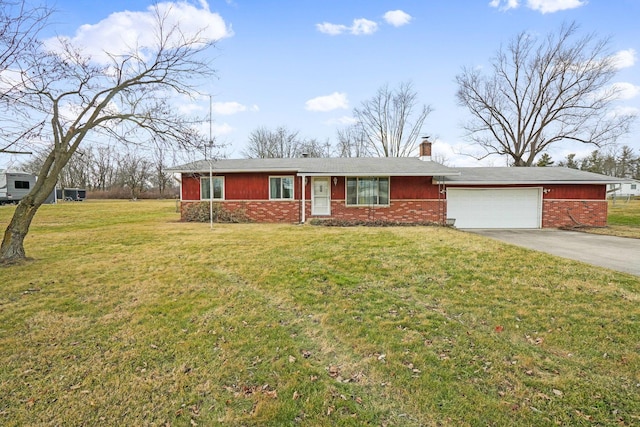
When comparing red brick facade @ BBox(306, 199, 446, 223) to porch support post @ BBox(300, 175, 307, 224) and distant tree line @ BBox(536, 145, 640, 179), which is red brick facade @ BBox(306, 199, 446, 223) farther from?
distant tree line @ BBox(536, 145, 640, 179)

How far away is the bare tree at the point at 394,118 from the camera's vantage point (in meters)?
35.6

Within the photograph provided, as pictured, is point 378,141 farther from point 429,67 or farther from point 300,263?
point 300,263

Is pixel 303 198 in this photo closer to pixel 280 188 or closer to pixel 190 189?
pixel 280 188

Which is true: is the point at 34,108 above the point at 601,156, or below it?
below

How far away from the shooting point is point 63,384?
3123 millimetres

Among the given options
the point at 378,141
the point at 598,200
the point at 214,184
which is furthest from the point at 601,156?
the point at 214,184

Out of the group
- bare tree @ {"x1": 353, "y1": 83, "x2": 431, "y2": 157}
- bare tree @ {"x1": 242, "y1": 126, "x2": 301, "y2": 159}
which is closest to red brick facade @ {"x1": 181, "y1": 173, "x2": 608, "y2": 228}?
bare tree @ {"x1": 353, "y1": 83, "x2": 431, "y2": 157}

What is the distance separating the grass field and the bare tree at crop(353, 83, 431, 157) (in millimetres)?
30110

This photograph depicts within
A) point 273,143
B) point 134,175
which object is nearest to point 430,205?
point 273,143

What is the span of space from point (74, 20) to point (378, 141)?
31.9 metres

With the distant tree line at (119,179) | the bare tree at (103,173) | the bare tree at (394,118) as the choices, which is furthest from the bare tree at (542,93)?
the bare tree at (103,173)

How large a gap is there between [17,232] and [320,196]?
34.0 ft

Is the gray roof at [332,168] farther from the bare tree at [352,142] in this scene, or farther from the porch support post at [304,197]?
the bare tree at [352,142]

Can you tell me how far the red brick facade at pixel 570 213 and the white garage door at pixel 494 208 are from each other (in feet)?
1.32
